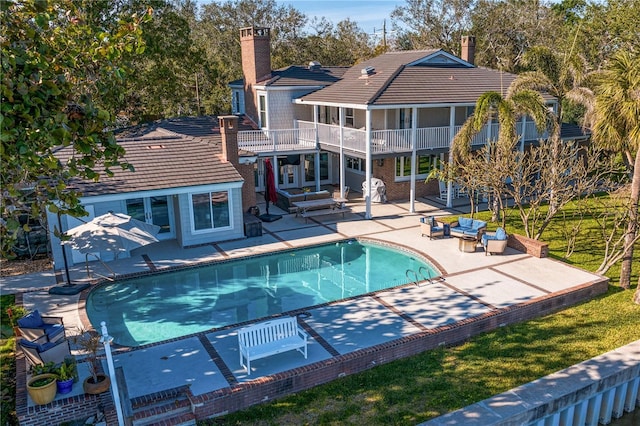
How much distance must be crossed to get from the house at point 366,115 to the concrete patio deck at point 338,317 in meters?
5.60

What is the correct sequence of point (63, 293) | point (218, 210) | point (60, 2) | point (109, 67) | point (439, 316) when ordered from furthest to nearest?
point (218, 210)
point (63, 293)
point (439, 316)
point (60, 2)
point (109, 67)

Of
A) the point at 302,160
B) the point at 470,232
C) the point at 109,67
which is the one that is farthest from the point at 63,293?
the point at 302,160

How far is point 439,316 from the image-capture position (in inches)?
512

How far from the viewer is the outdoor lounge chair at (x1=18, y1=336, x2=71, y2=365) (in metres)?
10.3

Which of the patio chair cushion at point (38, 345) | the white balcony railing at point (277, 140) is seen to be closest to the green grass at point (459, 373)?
the patio chair cushion at point (38, 345)

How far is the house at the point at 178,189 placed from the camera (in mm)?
18281

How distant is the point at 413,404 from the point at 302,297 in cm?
631

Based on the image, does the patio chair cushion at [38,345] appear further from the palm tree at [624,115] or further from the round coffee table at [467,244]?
the palm tree at [624,115]

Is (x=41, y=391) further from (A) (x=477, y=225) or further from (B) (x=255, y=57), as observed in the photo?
(B) (x=255, y=57)

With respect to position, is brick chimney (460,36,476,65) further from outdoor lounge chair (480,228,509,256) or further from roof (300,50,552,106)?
outdoor lounge chair (480,228,509,256)

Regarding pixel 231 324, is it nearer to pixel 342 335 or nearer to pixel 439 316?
pixel 342 335

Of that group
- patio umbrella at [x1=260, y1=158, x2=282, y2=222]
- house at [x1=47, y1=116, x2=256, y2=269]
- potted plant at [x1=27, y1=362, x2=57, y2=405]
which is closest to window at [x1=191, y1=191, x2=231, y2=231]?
house at [x1=47, y1=116, x2=256, y2=269]

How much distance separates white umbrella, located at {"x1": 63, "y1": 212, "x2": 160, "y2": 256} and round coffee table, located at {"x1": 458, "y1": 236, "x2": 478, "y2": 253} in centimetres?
1036

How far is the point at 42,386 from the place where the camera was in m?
9.24
